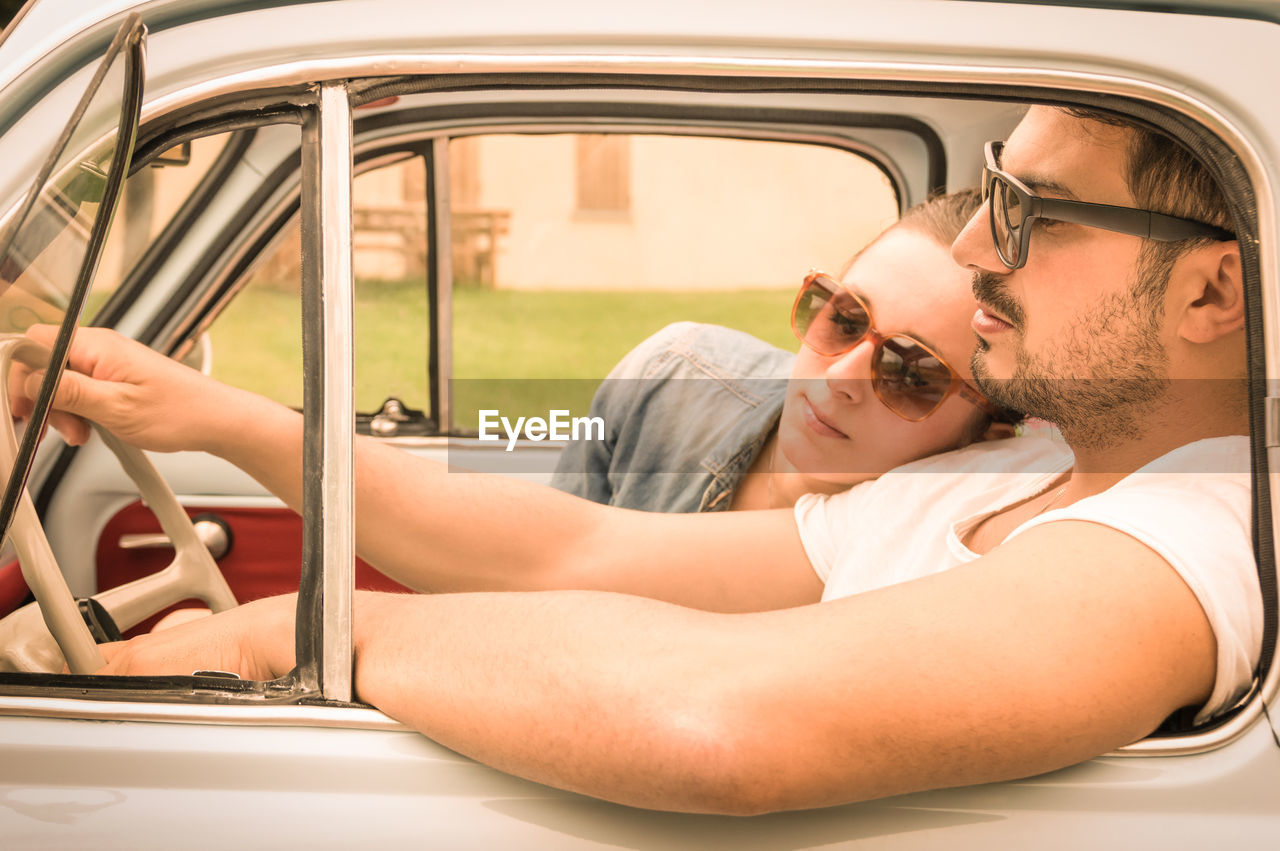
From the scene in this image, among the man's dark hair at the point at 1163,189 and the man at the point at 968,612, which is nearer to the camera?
the man at the point at 968,612

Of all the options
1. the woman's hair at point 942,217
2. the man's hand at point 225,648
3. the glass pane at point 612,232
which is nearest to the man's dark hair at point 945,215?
the woman's hair at point 942,217

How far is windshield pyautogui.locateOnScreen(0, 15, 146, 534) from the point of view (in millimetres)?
903

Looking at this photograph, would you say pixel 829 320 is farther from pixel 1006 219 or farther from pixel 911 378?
pixel 1006 219

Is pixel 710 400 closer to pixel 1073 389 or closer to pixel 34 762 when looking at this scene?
pixel 1073 389

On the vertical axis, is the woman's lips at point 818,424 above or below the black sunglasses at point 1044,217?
below

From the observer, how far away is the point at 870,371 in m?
1.59

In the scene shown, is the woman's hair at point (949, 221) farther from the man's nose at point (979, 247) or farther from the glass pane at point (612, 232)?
the man's nose at point (979, 247)

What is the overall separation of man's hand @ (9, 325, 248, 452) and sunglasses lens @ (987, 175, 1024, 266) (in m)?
1.09

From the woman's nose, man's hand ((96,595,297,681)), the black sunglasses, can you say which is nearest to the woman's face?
the woman's nose

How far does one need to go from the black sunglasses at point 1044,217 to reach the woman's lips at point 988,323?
9 cm

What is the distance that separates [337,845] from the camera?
2.83ft

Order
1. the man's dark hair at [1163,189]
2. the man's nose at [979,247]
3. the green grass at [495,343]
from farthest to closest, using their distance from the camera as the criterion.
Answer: the green grass at [495,343] → the man's nose at [979,247] → the man's dark hair at [1163,189]

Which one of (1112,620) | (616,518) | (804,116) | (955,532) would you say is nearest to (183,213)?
(616,518)

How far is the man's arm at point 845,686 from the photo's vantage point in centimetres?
82
